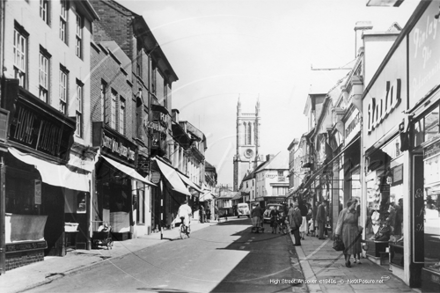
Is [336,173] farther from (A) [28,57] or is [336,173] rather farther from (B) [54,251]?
(A) [28,57]

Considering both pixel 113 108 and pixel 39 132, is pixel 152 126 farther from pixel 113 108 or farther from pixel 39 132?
pixel 39 132

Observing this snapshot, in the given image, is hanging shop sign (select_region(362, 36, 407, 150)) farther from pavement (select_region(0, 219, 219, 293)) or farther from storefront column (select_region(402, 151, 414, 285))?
pavement (select_region(0, 219, 219, 293))

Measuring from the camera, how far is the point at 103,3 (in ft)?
72.6

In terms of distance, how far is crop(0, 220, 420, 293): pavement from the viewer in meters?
9.69

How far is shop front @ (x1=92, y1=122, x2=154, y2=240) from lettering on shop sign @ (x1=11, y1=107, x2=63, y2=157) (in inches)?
129

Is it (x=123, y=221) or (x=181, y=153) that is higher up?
(x=181, y=153)

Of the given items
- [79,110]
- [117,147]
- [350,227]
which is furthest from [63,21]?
[350,227]

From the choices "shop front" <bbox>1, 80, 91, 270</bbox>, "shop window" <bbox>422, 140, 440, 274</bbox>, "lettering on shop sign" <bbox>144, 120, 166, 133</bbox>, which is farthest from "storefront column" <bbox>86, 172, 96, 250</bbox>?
"shop window" <bbox>422, 140, 440, 274</bbox>

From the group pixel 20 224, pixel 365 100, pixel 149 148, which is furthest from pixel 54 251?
pixel 149 148

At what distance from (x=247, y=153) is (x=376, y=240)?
71.4 m

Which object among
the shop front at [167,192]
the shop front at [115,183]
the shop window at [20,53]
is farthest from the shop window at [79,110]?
the shop front at [167,192]

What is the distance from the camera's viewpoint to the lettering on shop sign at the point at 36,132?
12789 mm

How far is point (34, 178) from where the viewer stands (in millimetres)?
14430

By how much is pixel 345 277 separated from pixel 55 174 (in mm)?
7127
